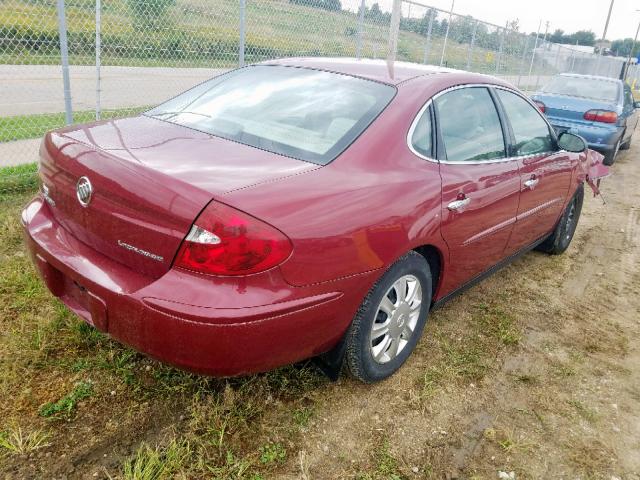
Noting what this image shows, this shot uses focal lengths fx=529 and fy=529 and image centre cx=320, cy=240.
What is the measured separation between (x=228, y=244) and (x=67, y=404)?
115 cm

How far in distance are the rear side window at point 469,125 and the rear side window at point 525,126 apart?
0.20 m

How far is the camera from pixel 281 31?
7.79m

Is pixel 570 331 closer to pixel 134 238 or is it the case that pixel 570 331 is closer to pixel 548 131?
pixel 548 131

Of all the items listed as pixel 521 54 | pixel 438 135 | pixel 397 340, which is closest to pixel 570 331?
pixel 397 340

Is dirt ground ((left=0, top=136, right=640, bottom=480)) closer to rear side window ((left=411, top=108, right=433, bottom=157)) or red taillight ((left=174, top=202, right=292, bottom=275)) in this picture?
red taillight ((left=174, top=202, right=292, bottom=275))

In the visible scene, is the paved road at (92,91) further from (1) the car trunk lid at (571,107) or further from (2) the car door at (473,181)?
(2) the car door at (473,181)

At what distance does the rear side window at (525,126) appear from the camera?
3.43 m

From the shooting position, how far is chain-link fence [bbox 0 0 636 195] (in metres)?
5.77

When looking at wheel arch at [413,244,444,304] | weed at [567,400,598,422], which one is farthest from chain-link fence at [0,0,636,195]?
weed at [567,400,598,422]

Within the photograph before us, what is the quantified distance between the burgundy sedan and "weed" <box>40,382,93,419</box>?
0.41m

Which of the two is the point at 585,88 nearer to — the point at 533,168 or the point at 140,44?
the point at 533,168

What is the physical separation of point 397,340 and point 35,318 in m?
1.96

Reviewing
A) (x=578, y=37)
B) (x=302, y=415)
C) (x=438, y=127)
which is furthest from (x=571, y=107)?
(x=578, y=37)

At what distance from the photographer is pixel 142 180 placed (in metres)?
1.94
